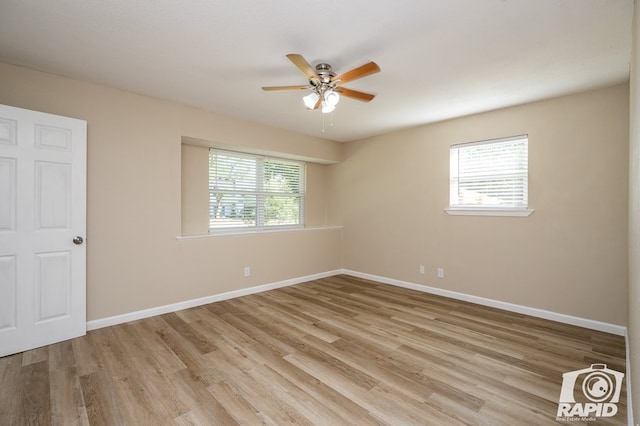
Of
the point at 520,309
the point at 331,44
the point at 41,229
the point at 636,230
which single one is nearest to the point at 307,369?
the point at 636,230

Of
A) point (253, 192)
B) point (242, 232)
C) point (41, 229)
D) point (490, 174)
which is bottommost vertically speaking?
point (242, 232)

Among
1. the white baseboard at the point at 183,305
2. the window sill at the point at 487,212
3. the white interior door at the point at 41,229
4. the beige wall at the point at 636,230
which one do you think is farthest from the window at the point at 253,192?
the beige wall at the point at 636,230

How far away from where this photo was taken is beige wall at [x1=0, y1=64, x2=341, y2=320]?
2.93m

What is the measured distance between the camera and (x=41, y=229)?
265 centimetres

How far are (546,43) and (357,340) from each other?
296cm

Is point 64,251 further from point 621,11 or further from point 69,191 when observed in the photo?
point 621,11

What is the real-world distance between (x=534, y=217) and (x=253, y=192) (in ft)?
12.8

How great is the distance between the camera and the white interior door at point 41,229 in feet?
8.17

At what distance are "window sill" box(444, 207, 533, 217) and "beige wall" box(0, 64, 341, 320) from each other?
301 cm

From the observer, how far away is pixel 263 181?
4.90 metres

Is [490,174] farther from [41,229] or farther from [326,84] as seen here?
[41,229]

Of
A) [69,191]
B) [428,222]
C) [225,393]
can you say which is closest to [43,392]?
[225,393]

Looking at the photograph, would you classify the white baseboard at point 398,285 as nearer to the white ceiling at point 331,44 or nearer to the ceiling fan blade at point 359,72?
the white ceiling at point 331,44

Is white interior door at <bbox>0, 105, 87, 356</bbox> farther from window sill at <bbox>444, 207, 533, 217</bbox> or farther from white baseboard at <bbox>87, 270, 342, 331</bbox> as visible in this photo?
window sill at <bbox>444, 207, 533, 217</bbox>
